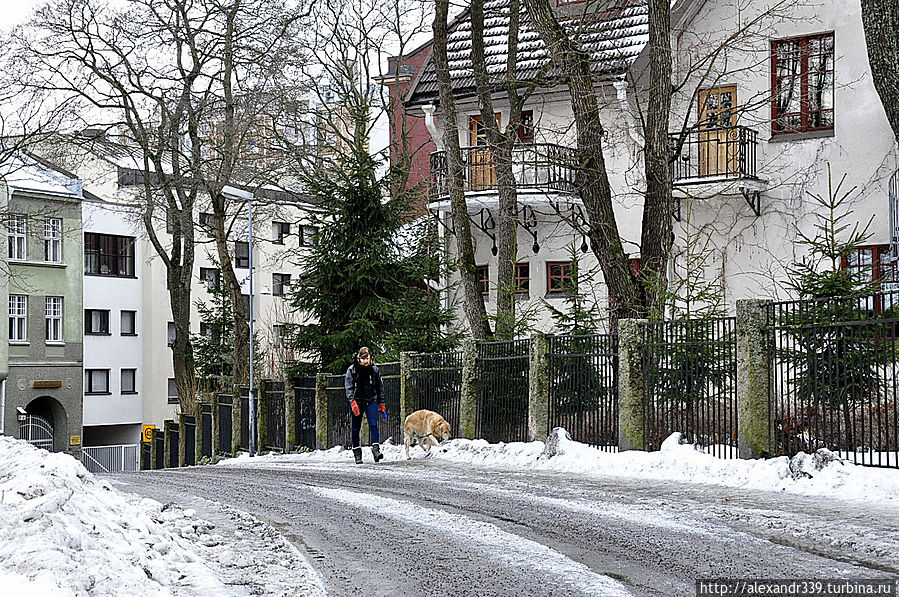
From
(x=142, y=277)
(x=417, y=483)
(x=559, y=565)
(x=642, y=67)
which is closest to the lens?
(x=559, y=565)

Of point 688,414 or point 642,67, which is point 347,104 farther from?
point 688,414

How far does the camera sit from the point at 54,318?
2234 inches

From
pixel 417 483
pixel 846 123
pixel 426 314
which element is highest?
pixel 846 123

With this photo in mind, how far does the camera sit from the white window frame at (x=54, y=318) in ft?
185

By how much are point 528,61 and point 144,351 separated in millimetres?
37905

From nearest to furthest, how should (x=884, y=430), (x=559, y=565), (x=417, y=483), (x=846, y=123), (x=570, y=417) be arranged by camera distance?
(x=559, y=565) < (x=884, y=430) < (x=417, y=483) < (x=570, y=417) < (x=846, y=123)

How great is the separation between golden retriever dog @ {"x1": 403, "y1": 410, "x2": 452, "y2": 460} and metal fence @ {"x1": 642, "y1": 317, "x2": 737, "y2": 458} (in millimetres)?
5147

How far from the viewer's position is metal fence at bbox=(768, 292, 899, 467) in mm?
12352

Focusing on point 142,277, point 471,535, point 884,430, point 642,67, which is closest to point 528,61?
point 642,67

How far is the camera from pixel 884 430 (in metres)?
12.6

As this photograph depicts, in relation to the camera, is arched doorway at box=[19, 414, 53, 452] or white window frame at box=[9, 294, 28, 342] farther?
white window frame at box=[9, 294, 28, 342]

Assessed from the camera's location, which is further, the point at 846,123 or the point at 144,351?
the point at 144,351

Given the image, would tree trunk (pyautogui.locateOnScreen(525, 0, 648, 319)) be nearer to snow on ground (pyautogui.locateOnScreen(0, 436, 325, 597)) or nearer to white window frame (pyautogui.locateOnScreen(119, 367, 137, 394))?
snow on ground (pyautogui.locateOnScreen(0, 436, 325, 597))

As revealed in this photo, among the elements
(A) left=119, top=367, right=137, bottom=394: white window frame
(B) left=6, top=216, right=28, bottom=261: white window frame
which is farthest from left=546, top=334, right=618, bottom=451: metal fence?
(A) left=119, top=367, right=137, bottom=394: white window frame
